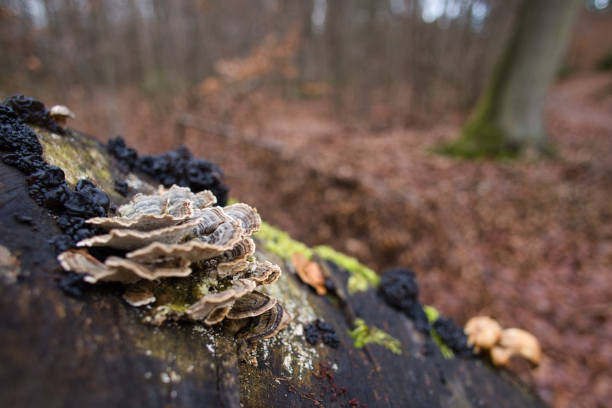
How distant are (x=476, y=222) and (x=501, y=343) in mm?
4658

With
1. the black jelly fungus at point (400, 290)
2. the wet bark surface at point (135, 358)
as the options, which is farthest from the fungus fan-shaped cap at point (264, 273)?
the black jelly fungus at point (400, 290)

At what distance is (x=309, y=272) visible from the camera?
2.15 metres

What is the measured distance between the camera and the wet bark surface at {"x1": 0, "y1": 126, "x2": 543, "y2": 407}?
93 cm

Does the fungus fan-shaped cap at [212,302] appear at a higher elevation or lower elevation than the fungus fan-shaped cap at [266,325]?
higher

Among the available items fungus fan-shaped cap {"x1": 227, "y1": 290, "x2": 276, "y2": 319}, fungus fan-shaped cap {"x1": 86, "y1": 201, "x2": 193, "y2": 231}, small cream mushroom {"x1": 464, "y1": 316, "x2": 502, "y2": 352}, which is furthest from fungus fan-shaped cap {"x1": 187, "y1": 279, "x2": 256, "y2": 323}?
small cream mushroom {"x1": 464, "y1": 316, "x2": 502, "y2": 352}

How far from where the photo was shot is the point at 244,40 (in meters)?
22.9

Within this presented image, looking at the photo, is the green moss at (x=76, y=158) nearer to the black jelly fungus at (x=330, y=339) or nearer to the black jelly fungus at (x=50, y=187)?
the black jelly fungus at (x=50, y=187)

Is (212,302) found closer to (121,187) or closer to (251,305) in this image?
(251,305)

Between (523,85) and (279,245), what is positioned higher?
(523,85)

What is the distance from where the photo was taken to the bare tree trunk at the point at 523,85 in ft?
30.5

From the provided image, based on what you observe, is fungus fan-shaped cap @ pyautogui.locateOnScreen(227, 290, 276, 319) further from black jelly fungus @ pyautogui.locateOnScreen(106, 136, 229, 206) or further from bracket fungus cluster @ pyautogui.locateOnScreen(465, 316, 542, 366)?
bracket fungus cluster @ pyautogui.locateOnScreen(465, 316, 542, 366)

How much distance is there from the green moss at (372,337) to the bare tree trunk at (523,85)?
902 centimetres

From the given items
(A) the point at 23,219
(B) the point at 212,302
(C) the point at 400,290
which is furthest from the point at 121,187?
(C) the point at 400,290

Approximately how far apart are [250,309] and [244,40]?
24.8 metres
